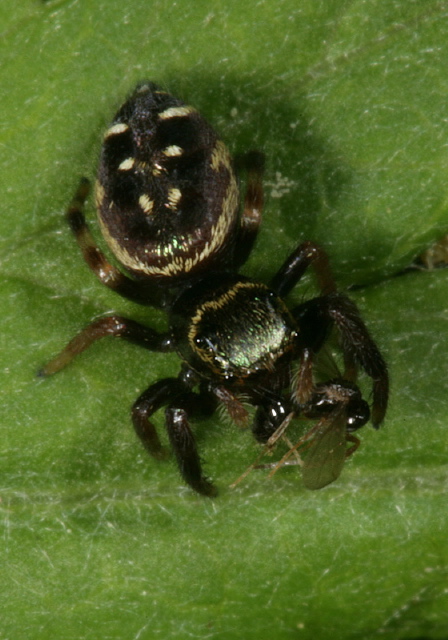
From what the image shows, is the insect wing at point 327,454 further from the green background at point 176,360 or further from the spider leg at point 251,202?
the spider leg at point 251,202

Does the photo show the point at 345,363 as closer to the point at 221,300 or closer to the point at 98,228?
the point at 221,300

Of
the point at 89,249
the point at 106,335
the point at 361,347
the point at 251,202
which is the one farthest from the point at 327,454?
the point at 89,249

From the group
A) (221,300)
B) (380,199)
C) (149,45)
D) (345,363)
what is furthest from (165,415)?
(149,45)

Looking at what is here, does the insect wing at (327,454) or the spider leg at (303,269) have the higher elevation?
the spider leg at (303,269)

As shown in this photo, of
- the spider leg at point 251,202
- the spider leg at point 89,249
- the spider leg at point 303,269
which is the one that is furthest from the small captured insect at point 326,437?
the spider leg at point 89,249

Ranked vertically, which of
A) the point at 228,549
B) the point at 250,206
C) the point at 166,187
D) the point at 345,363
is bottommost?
the point at 228,549

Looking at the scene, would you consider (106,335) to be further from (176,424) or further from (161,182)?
(161,182)

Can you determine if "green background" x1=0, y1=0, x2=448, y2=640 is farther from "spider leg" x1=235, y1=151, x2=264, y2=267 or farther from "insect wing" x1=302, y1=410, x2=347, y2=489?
"insect wing" x1=302, y1=410, x2=347, y2=489
